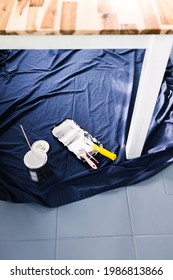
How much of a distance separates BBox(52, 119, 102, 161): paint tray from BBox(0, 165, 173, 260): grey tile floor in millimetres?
247

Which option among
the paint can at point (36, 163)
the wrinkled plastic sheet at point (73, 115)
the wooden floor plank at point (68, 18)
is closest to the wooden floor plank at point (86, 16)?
the wooden floor plank at point (68, 18)

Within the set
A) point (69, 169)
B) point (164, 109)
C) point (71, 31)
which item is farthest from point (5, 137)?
point (164, 109)

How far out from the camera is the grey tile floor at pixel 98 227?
0.93 m

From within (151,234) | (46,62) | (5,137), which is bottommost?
(151,234)

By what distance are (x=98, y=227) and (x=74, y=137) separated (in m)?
0.46

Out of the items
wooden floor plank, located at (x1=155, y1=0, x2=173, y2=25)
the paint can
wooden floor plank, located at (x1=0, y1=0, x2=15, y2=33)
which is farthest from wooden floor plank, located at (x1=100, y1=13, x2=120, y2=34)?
the paint can

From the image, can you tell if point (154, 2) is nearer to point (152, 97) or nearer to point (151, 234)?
point (152, 97)

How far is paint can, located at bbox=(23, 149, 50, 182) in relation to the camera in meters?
1.02

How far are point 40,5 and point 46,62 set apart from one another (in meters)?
0.94

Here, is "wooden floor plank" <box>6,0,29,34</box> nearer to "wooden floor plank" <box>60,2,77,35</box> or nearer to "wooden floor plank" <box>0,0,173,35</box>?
"wooden floor plank" <box>0,0,173,35</box>

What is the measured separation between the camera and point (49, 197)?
1062mm

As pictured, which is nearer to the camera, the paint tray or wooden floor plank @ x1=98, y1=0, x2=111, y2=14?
wooden floor plank @ x1=98, y1=0, x2=111, y2=14

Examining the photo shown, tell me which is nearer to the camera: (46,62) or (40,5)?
(40,5)

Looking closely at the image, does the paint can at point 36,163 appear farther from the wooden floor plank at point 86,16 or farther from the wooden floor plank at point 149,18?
the wooden floor plank at point 149,18
